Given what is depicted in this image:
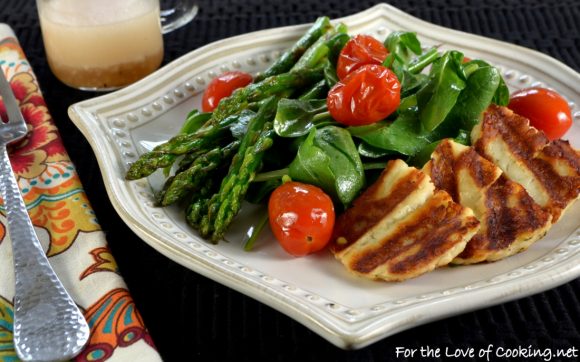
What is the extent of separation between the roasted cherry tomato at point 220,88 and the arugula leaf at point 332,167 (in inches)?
33.6

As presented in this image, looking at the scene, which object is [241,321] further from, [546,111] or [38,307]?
[546,111]

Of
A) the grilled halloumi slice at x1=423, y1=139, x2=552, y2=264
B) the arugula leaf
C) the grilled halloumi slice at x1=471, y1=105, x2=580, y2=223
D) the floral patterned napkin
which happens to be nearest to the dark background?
the floral patterned napkin

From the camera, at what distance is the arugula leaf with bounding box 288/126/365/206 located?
3020 millimetres

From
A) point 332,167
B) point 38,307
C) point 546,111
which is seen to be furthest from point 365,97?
point 38,307

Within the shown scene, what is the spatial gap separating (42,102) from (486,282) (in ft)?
8.40

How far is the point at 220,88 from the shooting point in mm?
3830

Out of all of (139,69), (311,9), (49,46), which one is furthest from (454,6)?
(49,46)

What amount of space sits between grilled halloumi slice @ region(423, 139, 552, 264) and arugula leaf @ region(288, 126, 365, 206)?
0.29 meters

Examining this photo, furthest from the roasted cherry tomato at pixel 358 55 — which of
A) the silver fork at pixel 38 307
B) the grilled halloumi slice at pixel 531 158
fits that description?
the silver fork at pixel 38 307

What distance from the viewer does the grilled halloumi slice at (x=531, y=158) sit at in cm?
297

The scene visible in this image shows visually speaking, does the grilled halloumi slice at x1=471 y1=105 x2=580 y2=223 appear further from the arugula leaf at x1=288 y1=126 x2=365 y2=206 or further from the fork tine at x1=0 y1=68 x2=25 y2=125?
the fork tine at x1=0 y1=68 x2=25 y2=125

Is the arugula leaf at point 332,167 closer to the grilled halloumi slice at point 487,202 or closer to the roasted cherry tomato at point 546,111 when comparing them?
the grilled halloumi slice at point 487,202

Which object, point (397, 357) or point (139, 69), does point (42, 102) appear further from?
point (397, 357)

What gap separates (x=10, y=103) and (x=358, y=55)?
5.79ft
